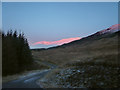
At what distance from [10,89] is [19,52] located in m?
21.1

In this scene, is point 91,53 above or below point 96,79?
above

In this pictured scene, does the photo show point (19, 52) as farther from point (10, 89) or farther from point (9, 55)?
point (10, 89)

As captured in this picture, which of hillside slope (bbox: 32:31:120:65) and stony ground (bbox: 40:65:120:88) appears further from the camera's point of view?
hillside slope (bbox: 32:31:120:65)

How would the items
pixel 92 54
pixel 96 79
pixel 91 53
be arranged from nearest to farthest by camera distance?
pixel 96 79 → pixel 92 54 → pixel 91 53

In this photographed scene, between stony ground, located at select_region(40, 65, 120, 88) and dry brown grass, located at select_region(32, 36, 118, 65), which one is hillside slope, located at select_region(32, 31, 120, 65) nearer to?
dry brown grass, located at select_region(32, 36, 118, 65)

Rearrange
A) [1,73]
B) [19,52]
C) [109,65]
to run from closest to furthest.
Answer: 1. [109,65]
2. [1,73]
3. [19,52]

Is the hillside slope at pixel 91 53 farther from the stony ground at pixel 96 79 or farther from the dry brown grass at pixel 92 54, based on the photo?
the stony ground at pixel 96 79

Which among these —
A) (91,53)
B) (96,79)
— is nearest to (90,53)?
(91,53)

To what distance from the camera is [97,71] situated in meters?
13.4

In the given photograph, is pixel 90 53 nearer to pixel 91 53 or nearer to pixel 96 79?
pixel 91 53

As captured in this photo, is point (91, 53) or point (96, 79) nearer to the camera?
point (96, 79)

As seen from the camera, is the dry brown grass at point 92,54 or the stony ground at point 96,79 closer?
the stony ground at point 96,79

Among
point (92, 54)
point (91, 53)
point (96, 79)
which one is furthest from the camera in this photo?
point (91, 53)

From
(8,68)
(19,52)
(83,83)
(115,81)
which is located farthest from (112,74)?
(19,52)
